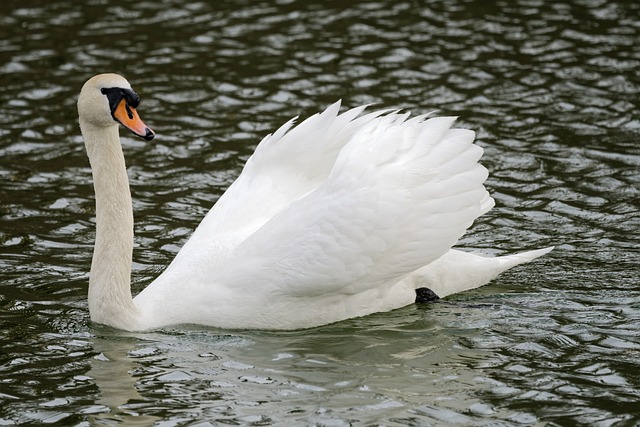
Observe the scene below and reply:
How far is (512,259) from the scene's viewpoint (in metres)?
8.95

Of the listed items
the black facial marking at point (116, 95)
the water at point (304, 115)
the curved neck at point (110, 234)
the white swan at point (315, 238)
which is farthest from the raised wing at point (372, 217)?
the black facial marking at point (116, 95)

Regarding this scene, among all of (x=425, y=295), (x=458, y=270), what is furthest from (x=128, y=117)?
(x=458, y=270)

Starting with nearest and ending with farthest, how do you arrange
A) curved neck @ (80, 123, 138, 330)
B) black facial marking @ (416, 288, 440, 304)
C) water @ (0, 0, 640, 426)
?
water @ (0, 0, 640, 426), curved neck @ (80, 123, 138, 330), black facial marking @ (416, 288, 440, 304)

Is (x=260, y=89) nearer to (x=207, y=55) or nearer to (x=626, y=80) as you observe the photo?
(x=207, y=55)

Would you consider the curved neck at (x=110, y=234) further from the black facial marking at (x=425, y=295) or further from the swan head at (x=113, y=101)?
the black facial marking at (x=425, y=295)

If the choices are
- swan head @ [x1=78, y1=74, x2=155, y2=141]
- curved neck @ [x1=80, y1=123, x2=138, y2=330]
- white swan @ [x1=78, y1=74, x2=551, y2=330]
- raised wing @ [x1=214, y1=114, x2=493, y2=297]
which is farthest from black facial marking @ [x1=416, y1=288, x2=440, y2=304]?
swan head @ [x1=78, y1=74, x2=155, y2=141]

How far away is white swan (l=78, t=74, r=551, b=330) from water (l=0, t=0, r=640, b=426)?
0.17m

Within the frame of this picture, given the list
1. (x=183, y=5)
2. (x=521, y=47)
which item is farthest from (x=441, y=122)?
(x=183, y=5)

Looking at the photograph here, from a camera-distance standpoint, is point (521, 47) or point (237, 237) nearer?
→ point (237, 237)

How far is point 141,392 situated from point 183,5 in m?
9.75

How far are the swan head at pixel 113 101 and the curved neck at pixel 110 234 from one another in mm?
174

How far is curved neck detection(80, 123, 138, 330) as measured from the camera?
8.32m

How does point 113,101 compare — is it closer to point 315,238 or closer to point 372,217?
point 315,238

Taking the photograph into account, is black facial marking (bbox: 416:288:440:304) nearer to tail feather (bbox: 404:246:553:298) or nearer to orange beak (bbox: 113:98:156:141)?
tail feather (bbox: 404:246:553:298)
